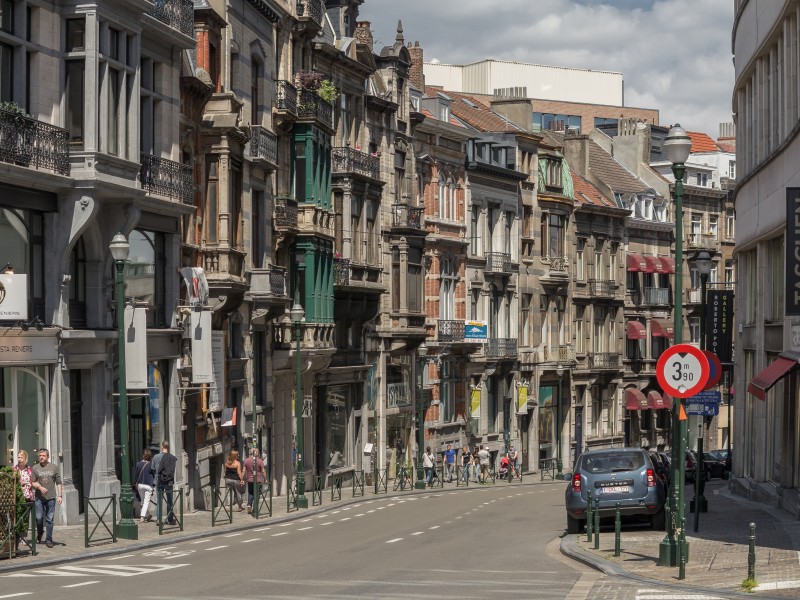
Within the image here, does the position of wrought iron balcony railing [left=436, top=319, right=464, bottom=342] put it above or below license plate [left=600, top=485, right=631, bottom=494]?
above

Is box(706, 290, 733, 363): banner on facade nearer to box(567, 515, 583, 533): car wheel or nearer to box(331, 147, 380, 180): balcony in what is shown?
box(331, 147, 380, 180): balcony

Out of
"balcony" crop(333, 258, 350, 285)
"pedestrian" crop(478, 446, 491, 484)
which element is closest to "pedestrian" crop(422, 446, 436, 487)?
"pedestrian" crop(478, 446, 491, 484)

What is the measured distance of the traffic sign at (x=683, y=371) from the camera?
20.3 m

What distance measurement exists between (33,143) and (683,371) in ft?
Answer: 46.2

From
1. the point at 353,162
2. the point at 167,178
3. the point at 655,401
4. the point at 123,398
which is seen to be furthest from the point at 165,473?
the point at 655,401

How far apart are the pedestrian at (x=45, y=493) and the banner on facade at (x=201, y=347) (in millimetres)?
10590

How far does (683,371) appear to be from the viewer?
20.4 meters

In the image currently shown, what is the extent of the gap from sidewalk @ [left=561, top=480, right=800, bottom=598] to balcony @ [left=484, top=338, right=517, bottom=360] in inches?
1498

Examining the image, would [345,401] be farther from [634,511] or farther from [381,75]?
[634,511]

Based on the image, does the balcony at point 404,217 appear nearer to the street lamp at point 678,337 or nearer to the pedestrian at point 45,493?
the pedestrian at point 45,493

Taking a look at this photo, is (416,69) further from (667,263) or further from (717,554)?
(717,554)

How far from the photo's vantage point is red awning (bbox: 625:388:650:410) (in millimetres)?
85250

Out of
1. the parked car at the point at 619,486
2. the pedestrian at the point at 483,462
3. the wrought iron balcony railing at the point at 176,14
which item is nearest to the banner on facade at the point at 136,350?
the wrought iron balcony railing at the point at 176,14

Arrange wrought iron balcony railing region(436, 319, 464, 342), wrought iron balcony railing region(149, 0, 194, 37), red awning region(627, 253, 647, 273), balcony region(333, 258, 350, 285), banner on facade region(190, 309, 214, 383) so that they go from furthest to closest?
1. red awning region(627, 253, 647, 273)
2. wrought iron balcony railing region(436, 319, 464, 342)
3. balcony region(333, 258, 350, 285)
4. banner on facade region(190, 309, 214, 383)
5. wrought iron balcony railing region(149, 0, 194, 37)
